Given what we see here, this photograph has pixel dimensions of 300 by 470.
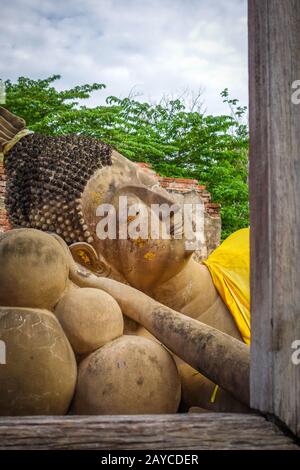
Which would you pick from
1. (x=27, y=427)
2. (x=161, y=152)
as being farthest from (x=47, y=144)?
(x=161, y=152)

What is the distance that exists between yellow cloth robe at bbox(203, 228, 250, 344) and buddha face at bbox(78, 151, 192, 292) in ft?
0.84

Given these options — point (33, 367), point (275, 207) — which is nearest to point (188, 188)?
point (33, 367)

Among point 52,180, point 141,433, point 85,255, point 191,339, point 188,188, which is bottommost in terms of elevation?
point 141,433

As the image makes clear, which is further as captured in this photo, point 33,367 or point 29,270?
point 29,270

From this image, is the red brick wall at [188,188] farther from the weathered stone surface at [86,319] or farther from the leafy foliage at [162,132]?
the weathered stone surface at [86,319]

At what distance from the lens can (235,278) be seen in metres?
2.46

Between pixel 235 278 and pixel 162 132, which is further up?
pixel 162 132

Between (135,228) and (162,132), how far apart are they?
1025 cm

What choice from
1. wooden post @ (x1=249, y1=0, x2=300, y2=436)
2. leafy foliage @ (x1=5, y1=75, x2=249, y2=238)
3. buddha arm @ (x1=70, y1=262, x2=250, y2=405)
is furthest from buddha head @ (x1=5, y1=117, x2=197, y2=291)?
leafy foliage @ (x1=5, y1=75, x2=249, y2=238)

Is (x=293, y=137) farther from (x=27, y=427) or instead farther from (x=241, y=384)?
(x=27, y=427)

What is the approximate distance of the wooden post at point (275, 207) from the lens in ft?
4.07

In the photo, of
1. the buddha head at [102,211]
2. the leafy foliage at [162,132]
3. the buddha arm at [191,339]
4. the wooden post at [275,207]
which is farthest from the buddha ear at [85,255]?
the leafy foliage at [162,132]

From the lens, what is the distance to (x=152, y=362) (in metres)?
1.68

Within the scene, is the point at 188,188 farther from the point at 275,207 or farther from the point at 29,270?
the point at 275,207
